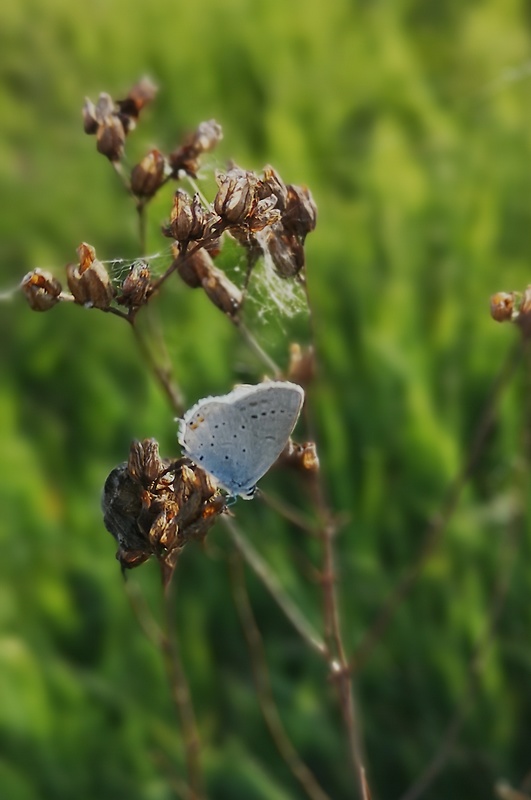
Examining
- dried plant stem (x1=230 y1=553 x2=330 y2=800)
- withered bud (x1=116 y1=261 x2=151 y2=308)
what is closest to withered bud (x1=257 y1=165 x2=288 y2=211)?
withered bud (x1=116 y1=261 x2=151 y2=308)

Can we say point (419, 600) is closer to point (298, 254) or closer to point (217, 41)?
point (298, 254)

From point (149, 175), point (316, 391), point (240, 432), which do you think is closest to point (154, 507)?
point (240, 432)

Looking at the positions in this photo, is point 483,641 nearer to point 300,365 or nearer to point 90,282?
point 300,365

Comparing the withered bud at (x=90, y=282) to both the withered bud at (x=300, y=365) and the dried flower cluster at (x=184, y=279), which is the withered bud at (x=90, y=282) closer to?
the dried flower cluster at (x=184, y=279)

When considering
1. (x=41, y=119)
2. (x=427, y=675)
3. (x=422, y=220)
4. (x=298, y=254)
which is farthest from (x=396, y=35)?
(x=298, y=254)

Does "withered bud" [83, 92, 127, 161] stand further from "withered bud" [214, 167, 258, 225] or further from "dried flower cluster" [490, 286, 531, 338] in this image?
"dried flower cluster" [490, 286, 531, 338]
